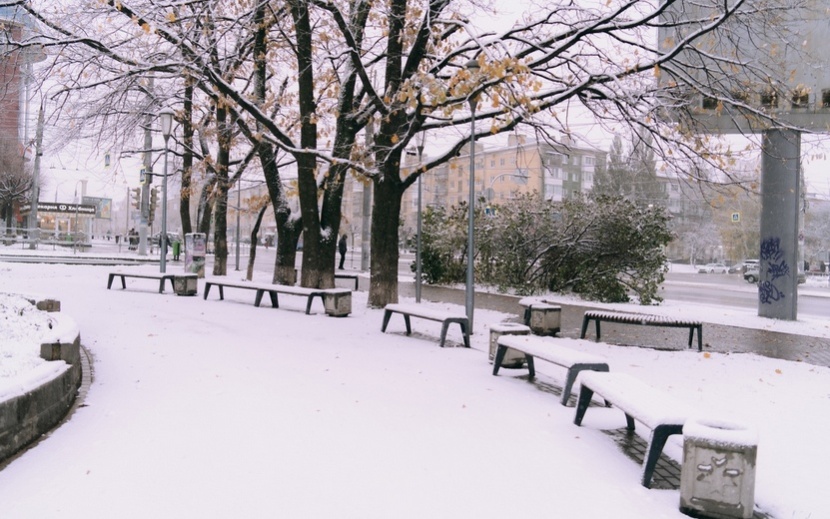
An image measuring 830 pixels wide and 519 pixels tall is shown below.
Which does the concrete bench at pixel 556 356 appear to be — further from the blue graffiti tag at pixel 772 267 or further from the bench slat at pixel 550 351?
the blue graffiti tag at pixel 772 267

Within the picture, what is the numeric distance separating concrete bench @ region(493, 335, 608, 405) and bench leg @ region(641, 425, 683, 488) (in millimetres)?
1706

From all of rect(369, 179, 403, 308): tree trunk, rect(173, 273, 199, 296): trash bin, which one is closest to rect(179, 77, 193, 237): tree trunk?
rect(173, 273, 199, 296): trash bin

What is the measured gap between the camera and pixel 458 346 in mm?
9633

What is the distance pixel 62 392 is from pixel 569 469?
151 inches

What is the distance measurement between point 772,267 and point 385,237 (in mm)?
8296

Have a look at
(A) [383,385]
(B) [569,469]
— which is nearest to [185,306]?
(A) [383,385]

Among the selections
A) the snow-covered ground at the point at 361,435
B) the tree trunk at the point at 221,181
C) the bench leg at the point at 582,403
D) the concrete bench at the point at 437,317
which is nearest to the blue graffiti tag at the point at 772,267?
the snow-covered ground at the point at 361,435

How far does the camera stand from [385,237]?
13367 mm

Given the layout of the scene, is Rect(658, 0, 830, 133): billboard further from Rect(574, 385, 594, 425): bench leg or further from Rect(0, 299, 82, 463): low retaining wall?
Rect(0, 299, 82, 463): low retaining wall

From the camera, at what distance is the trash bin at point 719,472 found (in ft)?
12.0

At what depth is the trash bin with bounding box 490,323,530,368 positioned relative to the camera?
7887mm

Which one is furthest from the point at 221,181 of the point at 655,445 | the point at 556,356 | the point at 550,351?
the point at 655,445

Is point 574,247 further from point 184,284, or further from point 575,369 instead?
point 575,369

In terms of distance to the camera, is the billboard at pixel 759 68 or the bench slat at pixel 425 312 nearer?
the bench slat at pixel 425 312
